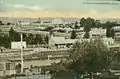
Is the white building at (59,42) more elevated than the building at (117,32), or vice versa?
the building at (117,32)

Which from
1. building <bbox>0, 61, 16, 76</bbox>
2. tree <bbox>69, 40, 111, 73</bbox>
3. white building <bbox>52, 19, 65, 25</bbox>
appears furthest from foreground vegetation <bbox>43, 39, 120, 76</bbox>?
building <bbox>0, 61, 16, 76</bbox>

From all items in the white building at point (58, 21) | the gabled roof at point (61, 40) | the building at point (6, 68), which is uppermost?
the white building at point (58, 21)

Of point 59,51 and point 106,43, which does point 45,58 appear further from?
point 106,43

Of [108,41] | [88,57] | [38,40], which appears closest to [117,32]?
[108,41]

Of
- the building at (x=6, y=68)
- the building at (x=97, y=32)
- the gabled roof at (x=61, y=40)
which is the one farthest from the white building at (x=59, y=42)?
the building at (x=6, y=68)

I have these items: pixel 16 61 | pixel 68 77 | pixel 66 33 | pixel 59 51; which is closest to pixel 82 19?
pixel 66 33

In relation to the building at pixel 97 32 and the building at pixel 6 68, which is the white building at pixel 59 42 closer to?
the building at pixel 97 32

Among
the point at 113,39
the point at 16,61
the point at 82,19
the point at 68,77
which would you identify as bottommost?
the point at 68,77

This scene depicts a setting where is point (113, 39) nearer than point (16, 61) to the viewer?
No
